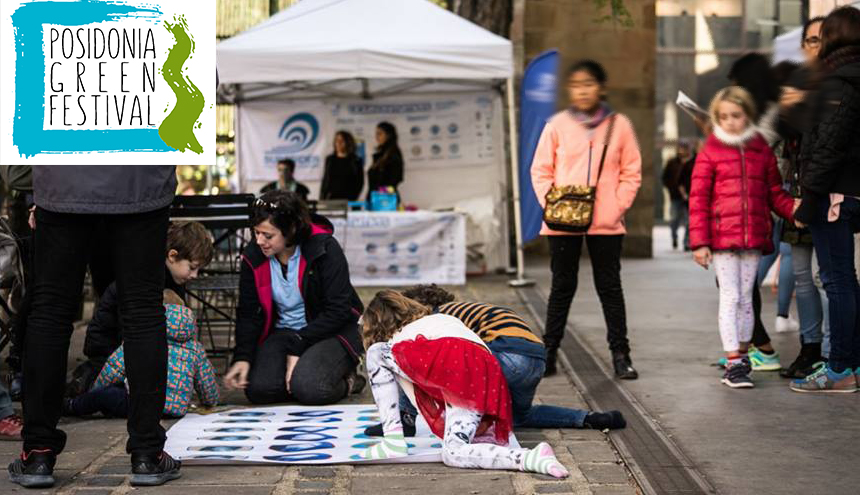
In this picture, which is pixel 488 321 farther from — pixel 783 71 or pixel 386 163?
pixel 386 163

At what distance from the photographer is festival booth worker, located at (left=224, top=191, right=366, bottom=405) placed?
5.87 m

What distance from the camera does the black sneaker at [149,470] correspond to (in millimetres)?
4125

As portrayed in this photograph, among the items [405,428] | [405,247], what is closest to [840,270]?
[405,428]

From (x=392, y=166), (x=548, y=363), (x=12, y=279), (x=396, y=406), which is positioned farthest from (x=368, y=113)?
(x=396, y=406)

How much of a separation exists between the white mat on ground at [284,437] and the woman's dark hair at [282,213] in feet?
2.92

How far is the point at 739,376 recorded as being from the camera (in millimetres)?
6336

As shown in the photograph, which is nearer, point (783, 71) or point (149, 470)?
point (783, 71)

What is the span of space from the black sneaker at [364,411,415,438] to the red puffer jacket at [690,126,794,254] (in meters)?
2.02

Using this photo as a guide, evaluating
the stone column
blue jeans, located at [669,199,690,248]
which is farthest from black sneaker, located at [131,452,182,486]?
blue jeans, located at [669,199,690,248]

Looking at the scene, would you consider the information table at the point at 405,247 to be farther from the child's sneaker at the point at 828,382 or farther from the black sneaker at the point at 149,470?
the black sneaker at the point at 149,470

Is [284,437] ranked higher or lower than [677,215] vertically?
lower

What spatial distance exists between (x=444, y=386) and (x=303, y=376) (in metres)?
1.63

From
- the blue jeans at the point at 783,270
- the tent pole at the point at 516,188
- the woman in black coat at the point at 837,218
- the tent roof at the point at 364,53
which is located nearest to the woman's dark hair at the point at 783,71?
the woman in black coat at the point at 837,218

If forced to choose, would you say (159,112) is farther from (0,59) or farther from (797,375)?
(797,375)
